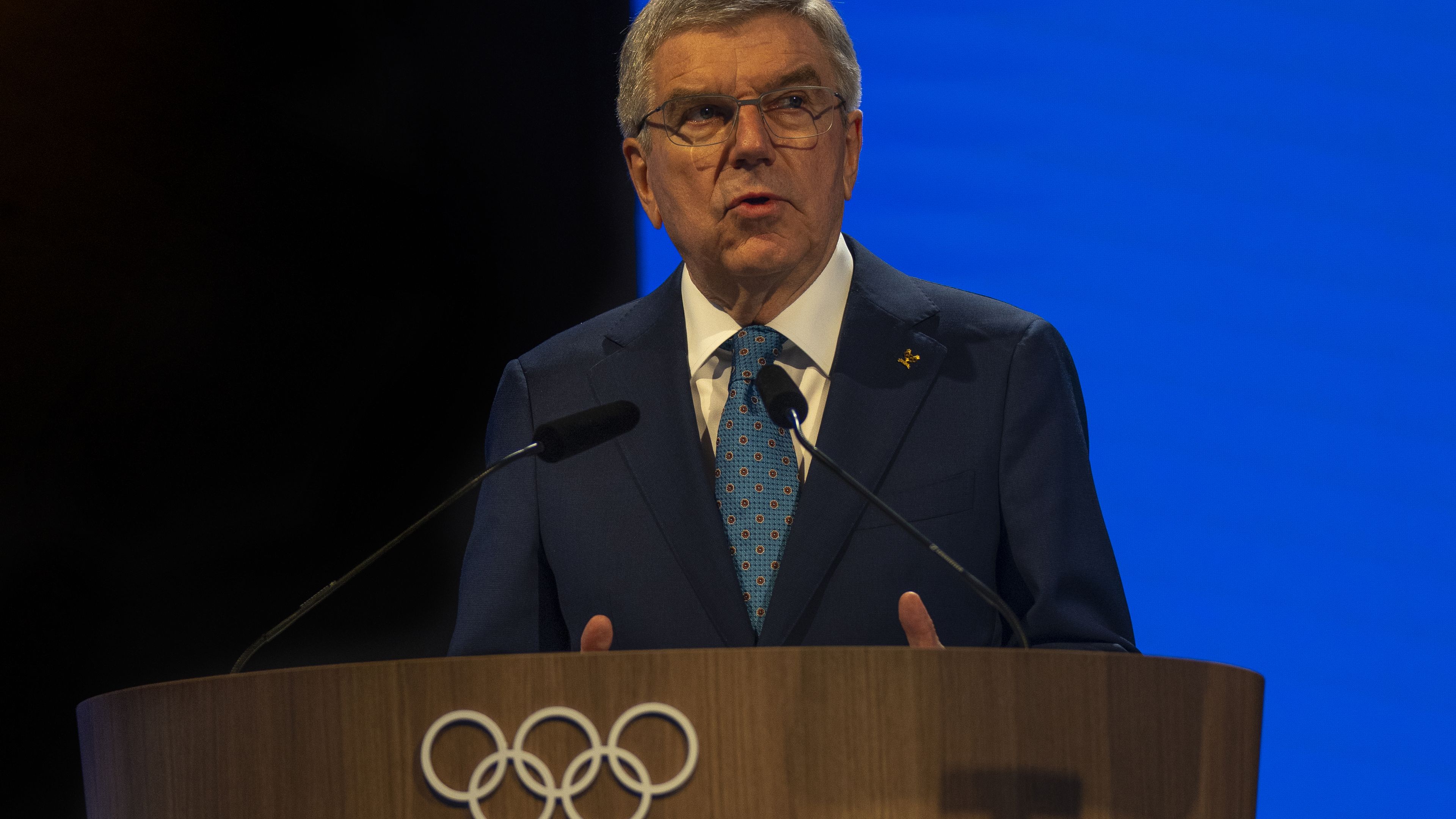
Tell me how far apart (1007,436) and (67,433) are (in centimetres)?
154

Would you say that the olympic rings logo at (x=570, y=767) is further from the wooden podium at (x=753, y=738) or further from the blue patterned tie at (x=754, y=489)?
the blue patterned tie at (x=754, y=489)

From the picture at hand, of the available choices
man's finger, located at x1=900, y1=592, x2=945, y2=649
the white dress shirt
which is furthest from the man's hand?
the white dress shirt

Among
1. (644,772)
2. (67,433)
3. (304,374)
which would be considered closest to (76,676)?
(67,433)

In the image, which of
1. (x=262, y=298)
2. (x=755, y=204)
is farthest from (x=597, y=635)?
(x=262, y=298)

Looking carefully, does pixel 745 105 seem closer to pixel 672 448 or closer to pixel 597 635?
pixel 672 448

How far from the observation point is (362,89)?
246 cm

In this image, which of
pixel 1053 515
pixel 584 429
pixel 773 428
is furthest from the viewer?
pixel 773 428

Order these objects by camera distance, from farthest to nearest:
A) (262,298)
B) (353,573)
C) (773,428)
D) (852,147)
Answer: (262,298)
(852,147)
(773,428)
(353,573)

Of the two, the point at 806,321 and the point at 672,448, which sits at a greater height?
the point at 806,321

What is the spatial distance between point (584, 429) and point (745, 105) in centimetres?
57

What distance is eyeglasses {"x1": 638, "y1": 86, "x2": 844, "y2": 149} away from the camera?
5.63 ft

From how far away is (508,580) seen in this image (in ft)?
5.59

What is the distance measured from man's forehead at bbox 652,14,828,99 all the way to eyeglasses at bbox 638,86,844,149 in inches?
0.5

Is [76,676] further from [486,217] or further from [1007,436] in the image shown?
[1007,436]
